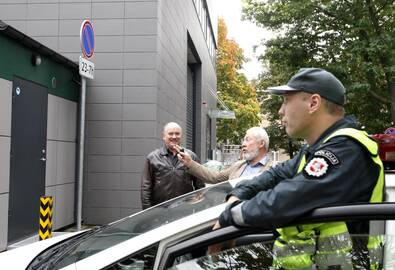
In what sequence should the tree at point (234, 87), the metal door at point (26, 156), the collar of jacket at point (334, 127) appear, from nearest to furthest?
the collar of jacket at point (334, 127), the metal door at point (26, 156), the tree at point (234, 87)

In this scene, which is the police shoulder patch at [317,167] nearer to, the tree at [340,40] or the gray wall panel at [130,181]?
the gray wall panel at [130,181]

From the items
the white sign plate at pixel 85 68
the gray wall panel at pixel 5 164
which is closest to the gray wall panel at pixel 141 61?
the white sign plate at pixel 85 68

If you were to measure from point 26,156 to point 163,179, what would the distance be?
2.83 meters

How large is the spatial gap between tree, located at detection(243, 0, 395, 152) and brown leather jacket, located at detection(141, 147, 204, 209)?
1085cm

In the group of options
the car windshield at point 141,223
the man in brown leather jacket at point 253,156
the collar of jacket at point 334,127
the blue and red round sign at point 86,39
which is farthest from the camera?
the blue and red round sign at point 86,39

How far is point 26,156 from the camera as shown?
21.9ft

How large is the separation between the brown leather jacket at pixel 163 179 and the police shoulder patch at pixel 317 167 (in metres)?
3.26

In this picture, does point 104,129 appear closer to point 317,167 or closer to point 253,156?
point 253,156

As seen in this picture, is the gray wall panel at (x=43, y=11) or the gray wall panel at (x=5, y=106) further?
the gray wall panel at (x=43, y=11)

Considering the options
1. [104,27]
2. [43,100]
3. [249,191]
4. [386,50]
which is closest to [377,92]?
[386,50]

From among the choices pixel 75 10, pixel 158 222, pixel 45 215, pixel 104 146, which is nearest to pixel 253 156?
pixel 158 222

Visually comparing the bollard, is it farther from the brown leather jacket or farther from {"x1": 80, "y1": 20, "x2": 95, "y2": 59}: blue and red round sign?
{"x1": 80, "y1": 20, "x2": 95, "y2": 59}: blue and red round sign

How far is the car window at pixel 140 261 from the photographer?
69.2 inches

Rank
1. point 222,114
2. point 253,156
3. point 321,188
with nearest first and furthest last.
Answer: point 321,188 < point 253,156 < point 222,114
